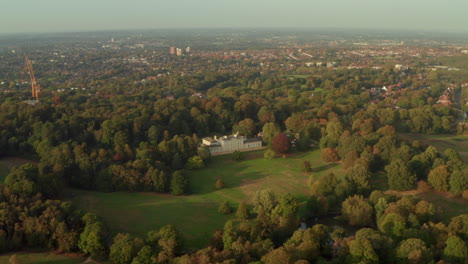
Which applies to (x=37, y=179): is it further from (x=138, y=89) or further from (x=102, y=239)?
(x=138, y=89)

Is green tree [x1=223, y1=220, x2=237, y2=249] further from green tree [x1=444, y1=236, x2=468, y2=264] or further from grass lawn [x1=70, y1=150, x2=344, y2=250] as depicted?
green tree [x1=444, y1=236, x2=468, y2=264]

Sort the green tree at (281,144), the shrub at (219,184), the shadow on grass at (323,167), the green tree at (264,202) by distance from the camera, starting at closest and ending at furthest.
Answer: the green tree at (264,202)
the shrub at (219,184)
the shadow on grass at (323,167)
the green tree at (281,144)

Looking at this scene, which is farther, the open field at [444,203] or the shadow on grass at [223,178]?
the shadow on grass at [223,178]

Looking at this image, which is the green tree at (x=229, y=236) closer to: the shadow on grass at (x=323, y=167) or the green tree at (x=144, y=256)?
the green tree at (x=144, y=256)

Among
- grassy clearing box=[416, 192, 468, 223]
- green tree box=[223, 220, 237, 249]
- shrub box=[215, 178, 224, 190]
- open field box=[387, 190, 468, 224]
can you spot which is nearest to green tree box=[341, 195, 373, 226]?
open field box=[387, 190, 468, 224]

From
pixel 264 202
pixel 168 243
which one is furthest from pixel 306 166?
pixel 168 243

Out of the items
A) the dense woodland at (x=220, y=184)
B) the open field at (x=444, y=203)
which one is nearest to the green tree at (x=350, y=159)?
the dense woodland at (x=220, y=184)

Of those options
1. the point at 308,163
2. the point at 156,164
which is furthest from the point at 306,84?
the point at 156,164

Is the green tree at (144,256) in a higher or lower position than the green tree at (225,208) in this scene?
higher
